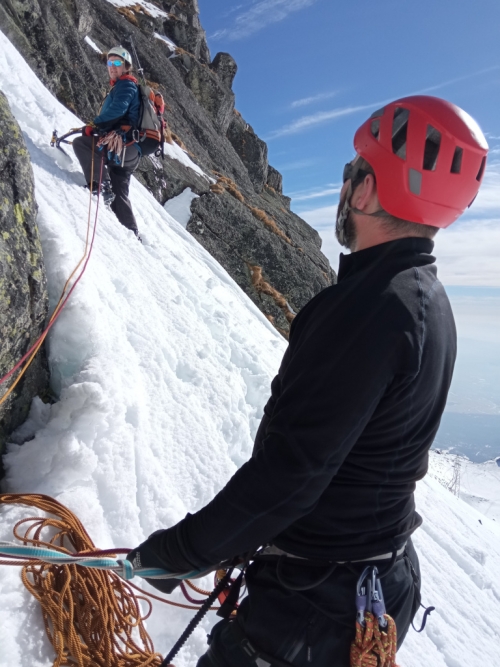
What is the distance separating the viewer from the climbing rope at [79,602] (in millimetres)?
2186

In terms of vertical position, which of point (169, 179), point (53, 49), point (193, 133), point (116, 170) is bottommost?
point (193, 133)

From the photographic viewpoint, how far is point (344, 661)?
4.71 ft

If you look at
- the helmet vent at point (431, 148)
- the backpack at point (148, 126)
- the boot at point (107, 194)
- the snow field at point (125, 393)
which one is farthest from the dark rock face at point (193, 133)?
the helmet vent at point (431, 148)

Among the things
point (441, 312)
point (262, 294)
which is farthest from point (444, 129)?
point (262, 294)

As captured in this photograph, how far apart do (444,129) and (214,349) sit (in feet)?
14.6

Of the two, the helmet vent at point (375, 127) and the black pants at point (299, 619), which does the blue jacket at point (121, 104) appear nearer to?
the helmet vent at point (375, 127)

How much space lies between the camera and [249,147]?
3784 cm

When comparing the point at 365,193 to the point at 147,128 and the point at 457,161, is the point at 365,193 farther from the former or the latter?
the point at 147,128

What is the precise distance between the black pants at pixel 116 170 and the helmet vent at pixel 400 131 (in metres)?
6.09

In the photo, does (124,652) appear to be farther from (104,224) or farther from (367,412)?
(104,224)

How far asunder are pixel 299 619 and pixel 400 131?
172cm

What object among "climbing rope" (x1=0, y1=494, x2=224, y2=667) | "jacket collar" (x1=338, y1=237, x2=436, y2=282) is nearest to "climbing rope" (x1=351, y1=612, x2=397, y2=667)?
"climbing rope" (x1=0, y1=494, x2=224, y2=667)

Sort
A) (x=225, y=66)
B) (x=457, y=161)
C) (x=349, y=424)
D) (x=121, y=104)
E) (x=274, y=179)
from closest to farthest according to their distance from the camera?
(x=349, y=424), (x=457, y=161), (x=121, y=104), (x=225, y=66), (x=274, y=179)

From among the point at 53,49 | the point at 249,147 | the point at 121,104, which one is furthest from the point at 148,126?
the point at 249,147
